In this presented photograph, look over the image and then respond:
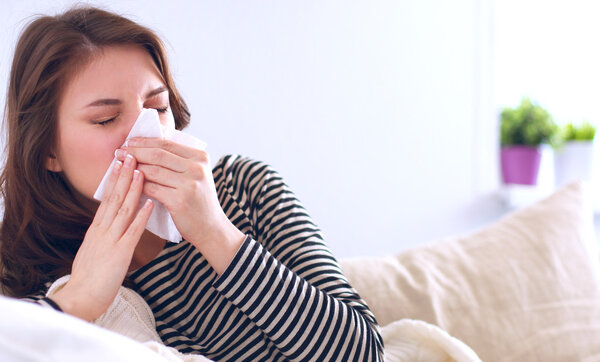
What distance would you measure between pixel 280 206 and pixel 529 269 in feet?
1.84

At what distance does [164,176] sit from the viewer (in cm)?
82

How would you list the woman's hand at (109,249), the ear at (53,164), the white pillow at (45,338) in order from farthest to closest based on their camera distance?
the ear at (53,164)
the woman's hand at (109,249)
the white pillow at (45,338)

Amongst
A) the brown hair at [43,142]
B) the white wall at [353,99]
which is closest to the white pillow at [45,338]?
the brown hair at [43,142]

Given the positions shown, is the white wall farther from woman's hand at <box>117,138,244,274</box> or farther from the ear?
woman's hand at <box>117,138,244,274</box>

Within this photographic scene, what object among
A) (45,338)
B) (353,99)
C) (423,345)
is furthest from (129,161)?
(353,99)

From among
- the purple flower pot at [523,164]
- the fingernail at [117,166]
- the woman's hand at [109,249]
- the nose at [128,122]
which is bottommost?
the purple flower pot at [523,164]

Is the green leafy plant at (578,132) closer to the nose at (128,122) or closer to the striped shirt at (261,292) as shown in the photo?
the striped shirt at (261,292)

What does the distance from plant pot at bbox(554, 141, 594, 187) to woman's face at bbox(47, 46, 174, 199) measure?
1817mm

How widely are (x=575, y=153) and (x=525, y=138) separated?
Result: 201 mm

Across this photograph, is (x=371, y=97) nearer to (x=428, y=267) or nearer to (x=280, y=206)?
(x=428, y=267)

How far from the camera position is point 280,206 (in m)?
1.03

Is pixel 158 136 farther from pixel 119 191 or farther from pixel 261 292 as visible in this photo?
pixel 261 292

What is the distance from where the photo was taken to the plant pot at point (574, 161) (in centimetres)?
226

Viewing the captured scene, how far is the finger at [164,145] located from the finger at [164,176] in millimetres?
32
